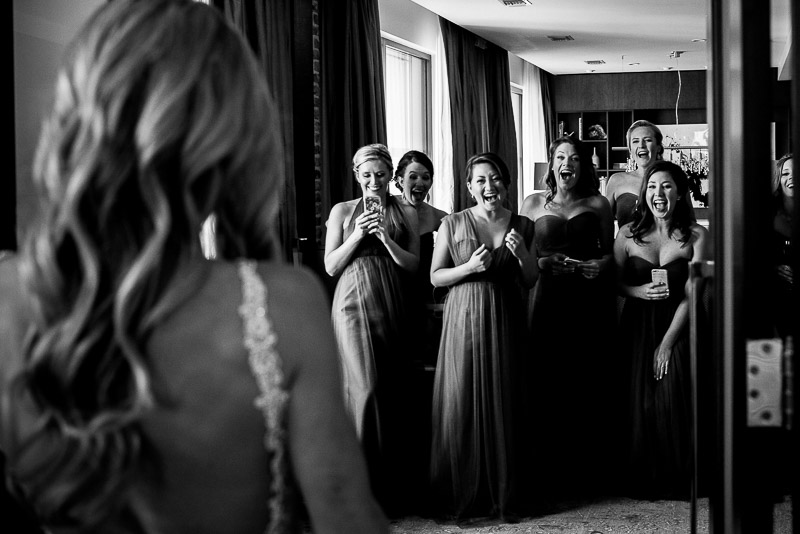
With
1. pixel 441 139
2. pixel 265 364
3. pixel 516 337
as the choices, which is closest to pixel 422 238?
pixel 516 337

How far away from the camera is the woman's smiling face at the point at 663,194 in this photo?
365 centimetres

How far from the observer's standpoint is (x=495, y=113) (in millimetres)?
8656

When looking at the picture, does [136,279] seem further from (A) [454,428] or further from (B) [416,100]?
(B) [416,100]

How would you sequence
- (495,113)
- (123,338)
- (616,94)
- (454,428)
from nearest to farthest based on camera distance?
(123,338), (454,428), (495,113), (616,94)

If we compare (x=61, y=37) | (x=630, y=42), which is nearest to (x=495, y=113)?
(x=630, y=42)

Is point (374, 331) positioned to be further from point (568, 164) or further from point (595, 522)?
point (568, 164)

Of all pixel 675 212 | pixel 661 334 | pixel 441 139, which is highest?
pixel 441 139

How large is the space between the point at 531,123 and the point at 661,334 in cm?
729

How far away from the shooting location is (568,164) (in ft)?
13.3

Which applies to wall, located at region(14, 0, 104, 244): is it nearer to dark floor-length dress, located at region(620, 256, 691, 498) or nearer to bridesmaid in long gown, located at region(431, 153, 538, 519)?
bridesmaid in long gown, located at region(431, 153, 538, 519)

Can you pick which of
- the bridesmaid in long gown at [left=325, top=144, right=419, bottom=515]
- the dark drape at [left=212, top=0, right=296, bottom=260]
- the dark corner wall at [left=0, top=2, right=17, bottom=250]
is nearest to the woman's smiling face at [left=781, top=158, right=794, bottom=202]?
the bridesmaid in long gown at [left=325, top=144, right=419, bottom=515]

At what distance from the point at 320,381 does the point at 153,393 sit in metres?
0.14

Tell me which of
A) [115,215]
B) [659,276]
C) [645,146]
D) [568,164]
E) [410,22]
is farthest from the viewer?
[410,22]

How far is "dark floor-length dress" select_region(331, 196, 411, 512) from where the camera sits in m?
3.37
